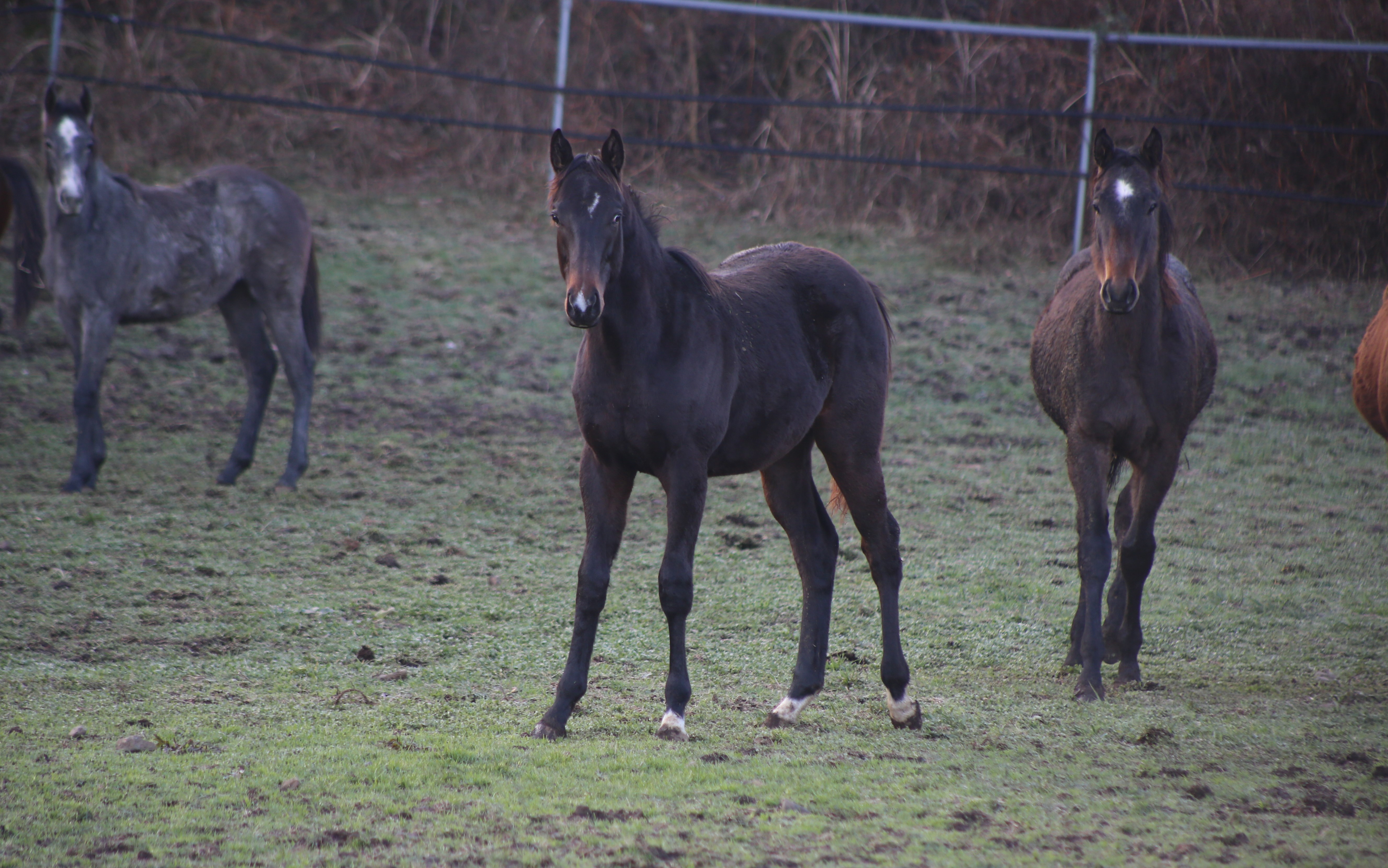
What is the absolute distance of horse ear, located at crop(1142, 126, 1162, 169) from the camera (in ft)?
16.0


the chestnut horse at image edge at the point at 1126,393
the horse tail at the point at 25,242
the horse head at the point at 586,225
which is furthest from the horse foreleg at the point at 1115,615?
the horse tail at the point at 25,242

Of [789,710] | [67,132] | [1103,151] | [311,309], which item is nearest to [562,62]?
[311,309]

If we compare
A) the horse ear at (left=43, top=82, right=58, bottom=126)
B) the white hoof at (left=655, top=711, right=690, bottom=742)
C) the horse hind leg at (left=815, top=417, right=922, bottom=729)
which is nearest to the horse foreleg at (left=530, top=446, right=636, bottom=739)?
the white hoof at (left=655, top=711, right=690, bottom=742)

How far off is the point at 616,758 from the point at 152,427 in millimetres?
6192

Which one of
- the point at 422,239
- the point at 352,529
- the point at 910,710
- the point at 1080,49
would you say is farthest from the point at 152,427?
the point at 1080,49

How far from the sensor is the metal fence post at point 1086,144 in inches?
466

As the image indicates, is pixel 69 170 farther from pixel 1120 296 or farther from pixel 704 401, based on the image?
pixel 1120 296

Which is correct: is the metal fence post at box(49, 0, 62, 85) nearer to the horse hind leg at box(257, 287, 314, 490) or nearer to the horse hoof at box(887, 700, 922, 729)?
the horse hind leg at box(257, 287, 314, 490)

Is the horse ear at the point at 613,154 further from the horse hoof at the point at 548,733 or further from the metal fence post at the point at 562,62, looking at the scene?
the metal fence post at the point at 562,62

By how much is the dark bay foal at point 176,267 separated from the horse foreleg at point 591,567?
4092mm

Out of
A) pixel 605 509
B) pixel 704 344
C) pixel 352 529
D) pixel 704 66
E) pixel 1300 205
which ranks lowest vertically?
pixel 352 529

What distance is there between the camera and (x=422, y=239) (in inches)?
481

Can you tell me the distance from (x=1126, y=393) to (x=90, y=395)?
5.96m

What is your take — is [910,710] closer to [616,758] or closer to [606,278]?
[616,758]
